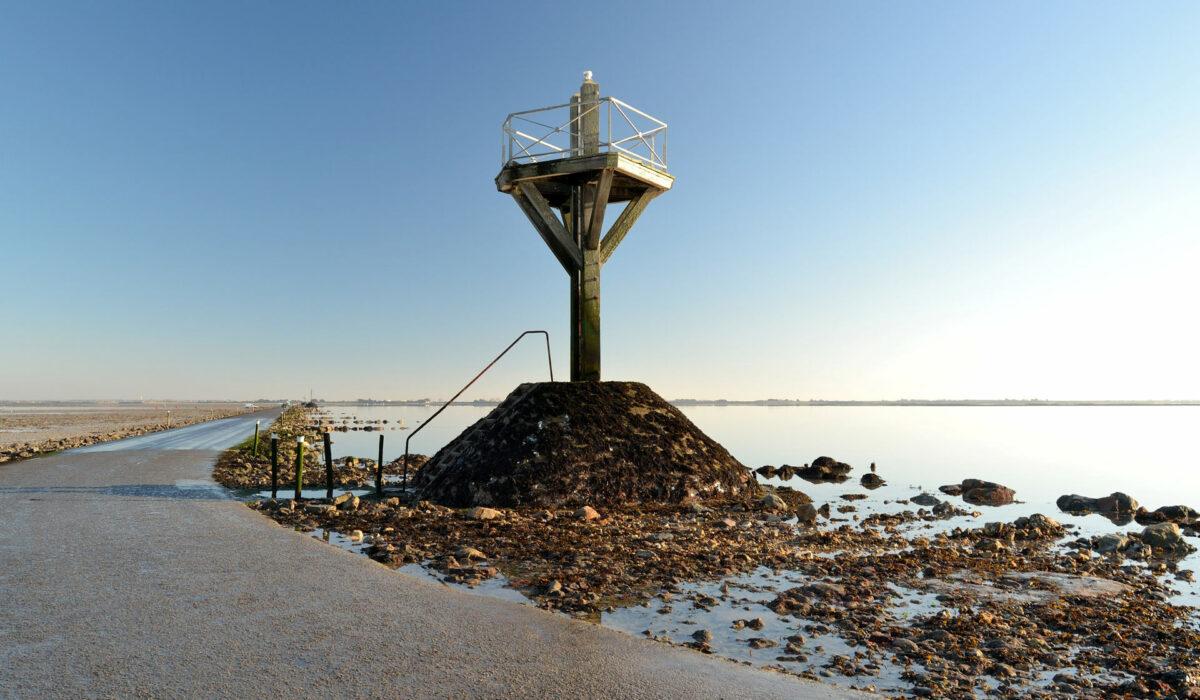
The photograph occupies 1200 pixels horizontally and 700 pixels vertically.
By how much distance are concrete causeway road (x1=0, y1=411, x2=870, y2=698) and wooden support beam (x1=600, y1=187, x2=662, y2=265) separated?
11.1 meters

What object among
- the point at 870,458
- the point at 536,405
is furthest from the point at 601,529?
the point at 870,458

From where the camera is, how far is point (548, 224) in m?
18.3

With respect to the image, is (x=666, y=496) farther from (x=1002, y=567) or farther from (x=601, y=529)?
(x=1002, y=567)

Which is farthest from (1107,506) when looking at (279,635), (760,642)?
(279,635)

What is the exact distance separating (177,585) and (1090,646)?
1001 cm

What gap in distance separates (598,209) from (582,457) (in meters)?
6.88

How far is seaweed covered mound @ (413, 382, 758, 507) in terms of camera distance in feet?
48.6

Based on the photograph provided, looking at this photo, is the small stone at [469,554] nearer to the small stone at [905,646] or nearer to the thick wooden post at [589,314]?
the small stone at [905,646]

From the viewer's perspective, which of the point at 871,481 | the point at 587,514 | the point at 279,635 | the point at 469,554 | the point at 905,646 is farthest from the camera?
the point at 871,481

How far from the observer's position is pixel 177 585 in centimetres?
771

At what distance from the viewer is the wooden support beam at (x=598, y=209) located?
57.6 feet

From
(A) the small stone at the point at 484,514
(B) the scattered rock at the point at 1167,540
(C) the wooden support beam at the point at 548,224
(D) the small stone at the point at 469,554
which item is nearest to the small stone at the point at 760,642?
(D) the small stone at the point at 469,554

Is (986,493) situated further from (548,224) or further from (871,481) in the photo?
(548,224)

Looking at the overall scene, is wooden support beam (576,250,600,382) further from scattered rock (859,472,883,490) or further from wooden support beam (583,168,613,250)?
scattered rock (859,472,883,490)
